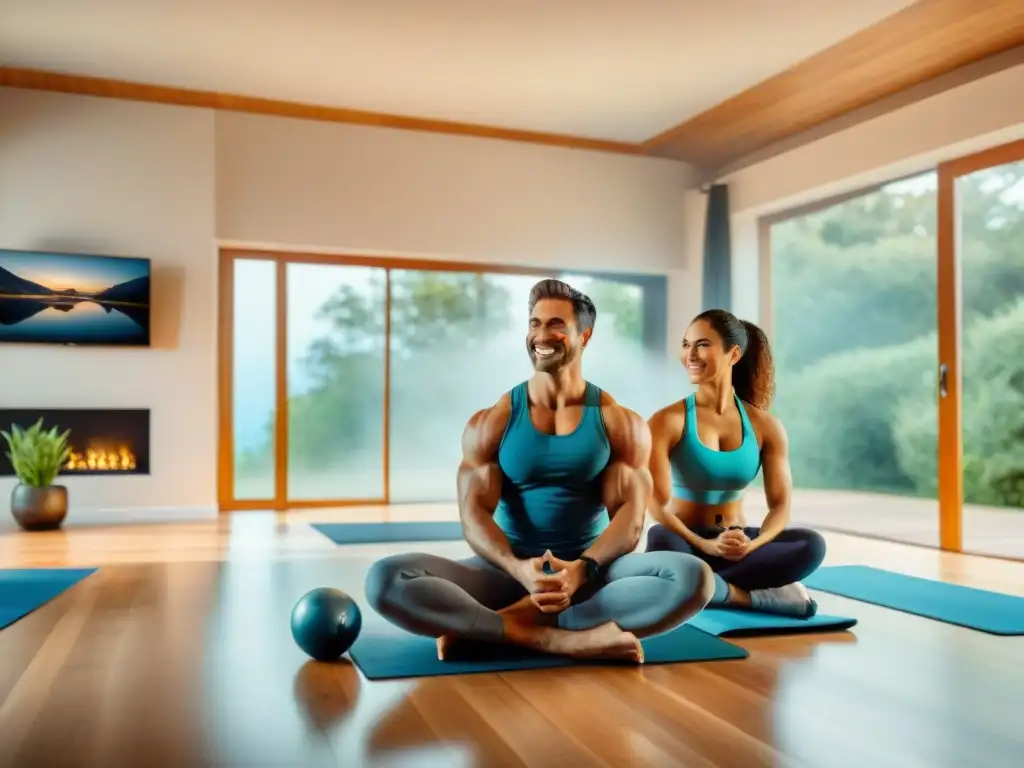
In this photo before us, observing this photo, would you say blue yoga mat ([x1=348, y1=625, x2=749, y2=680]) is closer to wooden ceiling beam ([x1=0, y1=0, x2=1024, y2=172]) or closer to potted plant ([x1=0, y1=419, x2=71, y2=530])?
wooden ceiling beam ([x1=0, y1=0, x2=1024, y2=172])

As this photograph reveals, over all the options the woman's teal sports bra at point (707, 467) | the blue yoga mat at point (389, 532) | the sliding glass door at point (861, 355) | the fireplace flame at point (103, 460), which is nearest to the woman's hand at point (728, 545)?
the woman's teal sports bra at point (707, 467)

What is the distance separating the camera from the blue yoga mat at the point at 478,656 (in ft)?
7.75

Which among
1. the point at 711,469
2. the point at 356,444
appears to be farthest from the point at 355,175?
the point at 711,469

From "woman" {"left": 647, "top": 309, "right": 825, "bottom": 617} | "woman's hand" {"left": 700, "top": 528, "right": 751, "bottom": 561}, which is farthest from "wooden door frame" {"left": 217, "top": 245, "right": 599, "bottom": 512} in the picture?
"woman's hand" {"left": 700, "top": 528, "right": 751, "bottom": 561}

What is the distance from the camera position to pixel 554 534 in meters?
2.55

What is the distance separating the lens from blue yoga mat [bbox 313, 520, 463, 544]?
16.5ft

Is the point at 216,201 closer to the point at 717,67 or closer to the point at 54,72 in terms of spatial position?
the point at 54,72

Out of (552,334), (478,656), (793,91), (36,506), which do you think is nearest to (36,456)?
(36,506)

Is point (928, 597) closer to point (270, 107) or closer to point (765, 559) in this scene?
point (765, 559)

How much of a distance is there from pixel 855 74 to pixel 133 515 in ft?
16.5

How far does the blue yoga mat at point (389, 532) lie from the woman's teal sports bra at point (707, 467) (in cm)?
200

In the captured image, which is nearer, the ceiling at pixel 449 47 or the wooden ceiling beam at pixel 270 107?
the ceiling at pixel 449 47

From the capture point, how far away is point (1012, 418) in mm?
4711

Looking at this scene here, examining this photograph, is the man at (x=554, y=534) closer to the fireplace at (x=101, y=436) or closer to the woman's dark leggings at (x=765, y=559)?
the woman's dark leggings at (x=765, y=559)
